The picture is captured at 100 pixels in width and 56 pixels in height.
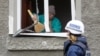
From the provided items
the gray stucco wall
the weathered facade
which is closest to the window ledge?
the weathered facade

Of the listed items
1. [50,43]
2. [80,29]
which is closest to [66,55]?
[80,29]

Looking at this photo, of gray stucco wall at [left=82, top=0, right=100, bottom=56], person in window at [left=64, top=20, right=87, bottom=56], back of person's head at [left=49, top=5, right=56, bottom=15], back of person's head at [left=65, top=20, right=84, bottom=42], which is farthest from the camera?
back of person's head at [left=49, top=5, right=56, bottom=15]

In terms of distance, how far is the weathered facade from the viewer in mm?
8109

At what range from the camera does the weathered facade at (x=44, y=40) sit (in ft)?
26.6

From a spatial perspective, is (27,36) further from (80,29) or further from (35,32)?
(80,29)

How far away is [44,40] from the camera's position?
8219 millimetres

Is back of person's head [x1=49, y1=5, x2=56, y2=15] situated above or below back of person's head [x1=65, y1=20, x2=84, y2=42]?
above

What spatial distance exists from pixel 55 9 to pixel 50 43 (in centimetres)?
73

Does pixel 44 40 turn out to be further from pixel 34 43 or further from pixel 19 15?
pixel 19 15

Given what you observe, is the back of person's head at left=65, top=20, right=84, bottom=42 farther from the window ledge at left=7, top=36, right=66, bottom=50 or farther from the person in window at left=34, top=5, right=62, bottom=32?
the person in window at left=34, top=5, right=62, bottom=32

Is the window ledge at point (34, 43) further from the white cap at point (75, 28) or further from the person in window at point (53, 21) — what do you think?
the white cap at point (75, 28)

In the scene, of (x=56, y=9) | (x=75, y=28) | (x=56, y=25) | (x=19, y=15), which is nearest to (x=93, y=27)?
(x=56, y=25)

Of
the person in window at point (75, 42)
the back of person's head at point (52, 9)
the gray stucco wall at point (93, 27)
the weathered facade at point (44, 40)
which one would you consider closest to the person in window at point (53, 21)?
the back of person's head at point (52, 9)

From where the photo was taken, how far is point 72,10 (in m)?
8.30
